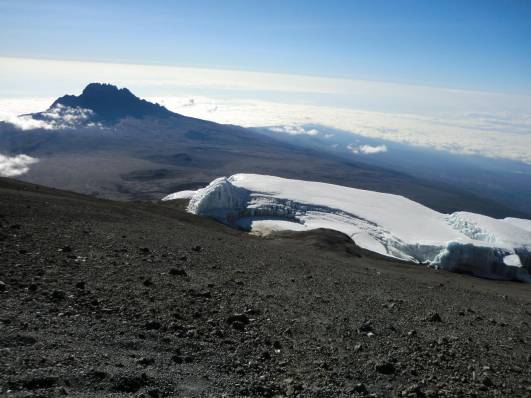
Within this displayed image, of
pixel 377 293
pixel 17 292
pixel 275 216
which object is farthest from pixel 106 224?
pixel 275 216

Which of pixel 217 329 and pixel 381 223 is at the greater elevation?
pixel 217 329

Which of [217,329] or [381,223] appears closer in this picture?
[217,329]

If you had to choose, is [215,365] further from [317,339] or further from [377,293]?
[377,293]

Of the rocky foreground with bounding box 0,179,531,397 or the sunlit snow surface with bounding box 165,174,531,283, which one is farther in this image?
the sunlit snow surface with bounding box 165,174,531,283

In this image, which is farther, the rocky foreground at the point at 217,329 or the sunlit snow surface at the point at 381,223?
the sunlit snow surface at the point at 381,223

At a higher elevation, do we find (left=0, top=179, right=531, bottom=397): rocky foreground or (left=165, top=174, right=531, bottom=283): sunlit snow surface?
(left=0, top=179, right=531, bottom=397): rocky foreground
